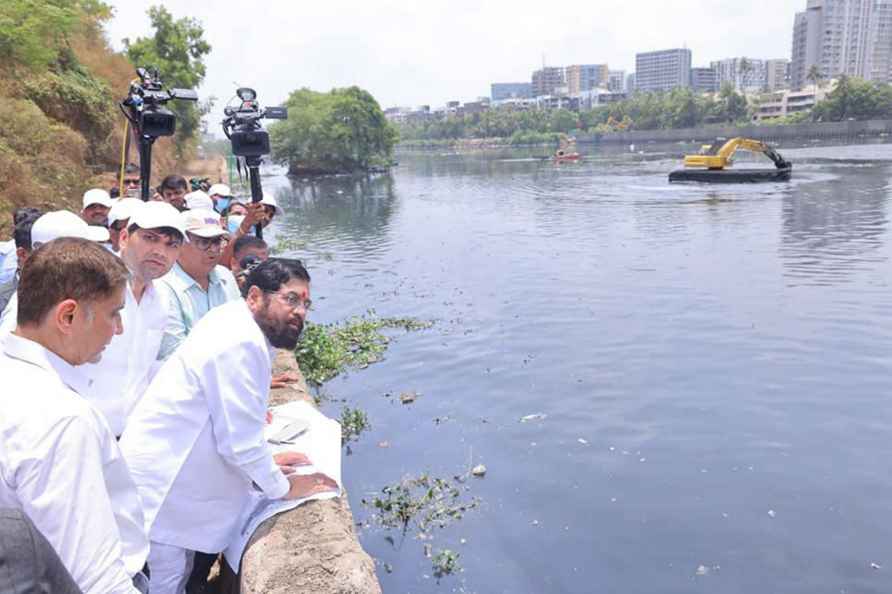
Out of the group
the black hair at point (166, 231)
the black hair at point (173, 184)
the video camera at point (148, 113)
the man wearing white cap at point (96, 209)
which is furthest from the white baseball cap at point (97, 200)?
the black hair at point (166, 231)

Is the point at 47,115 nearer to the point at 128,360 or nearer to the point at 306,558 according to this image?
the point at 128,360

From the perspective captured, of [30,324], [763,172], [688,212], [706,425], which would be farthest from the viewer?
[763,172]

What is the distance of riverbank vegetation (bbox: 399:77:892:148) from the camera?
3666 inches

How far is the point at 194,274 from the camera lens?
4.21 metres

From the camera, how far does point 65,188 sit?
15.2 metres

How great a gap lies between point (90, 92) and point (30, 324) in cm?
2255

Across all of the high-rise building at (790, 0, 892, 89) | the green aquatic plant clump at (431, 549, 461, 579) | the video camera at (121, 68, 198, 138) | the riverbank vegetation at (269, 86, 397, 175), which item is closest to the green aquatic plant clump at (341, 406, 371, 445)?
the green aquatic plant clump at (431, 549, 461, 579)

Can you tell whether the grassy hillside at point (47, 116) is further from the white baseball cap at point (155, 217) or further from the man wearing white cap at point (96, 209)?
the white baseball cap at point (155, 217)

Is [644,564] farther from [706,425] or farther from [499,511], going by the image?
[706,425]

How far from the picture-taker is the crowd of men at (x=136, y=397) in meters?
1.49

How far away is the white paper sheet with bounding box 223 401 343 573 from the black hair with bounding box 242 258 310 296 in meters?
0.82

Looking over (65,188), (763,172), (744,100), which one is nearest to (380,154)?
(763,172)

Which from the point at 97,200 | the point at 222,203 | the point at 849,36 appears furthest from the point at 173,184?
the point at 849,36

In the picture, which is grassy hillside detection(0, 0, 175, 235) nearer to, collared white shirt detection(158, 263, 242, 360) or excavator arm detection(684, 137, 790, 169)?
collared white shirt detection(158, 263, 242, 360)
